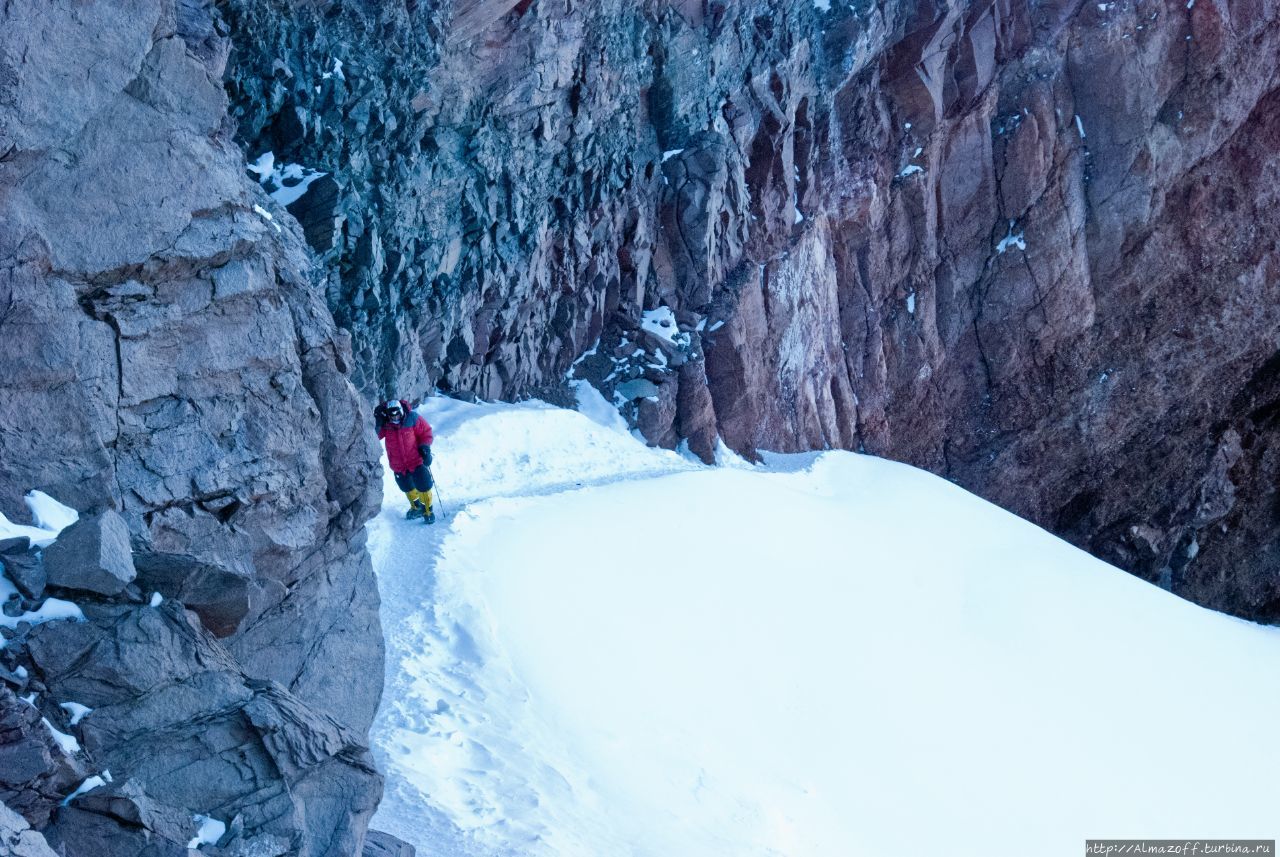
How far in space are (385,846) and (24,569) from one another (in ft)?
7.06

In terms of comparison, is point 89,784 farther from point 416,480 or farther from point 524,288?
point 524,288

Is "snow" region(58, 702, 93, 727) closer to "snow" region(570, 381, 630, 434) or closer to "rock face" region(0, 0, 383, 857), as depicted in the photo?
"rock face" region(0, 0, 383, 857)

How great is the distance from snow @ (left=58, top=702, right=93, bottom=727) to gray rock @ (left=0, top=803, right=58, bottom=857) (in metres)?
0.63

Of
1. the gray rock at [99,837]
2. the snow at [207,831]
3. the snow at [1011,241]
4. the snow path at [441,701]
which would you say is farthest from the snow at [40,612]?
the snow at [1011,241]

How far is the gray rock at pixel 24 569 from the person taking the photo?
4645 millimetres

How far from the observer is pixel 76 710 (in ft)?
15.1

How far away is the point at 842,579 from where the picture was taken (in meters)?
12.8

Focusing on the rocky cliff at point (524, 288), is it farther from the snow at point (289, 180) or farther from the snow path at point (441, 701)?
the snow path at point (441, 701)

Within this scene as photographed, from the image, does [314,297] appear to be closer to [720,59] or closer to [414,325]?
[414,325]

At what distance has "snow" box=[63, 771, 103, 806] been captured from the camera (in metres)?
4.32

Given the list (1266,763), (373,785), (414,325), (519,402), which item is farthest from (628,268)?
(373,785)

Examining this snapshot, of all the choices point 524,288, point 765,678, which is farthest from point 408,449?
point 524,288

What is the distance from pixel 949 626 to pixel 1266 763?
386 centimetres

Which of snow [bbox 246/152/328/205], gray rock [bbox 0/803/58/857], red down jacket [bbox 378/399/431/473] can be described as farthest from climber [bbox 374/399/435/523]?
gray rock [bbox 0/803/58/857]
